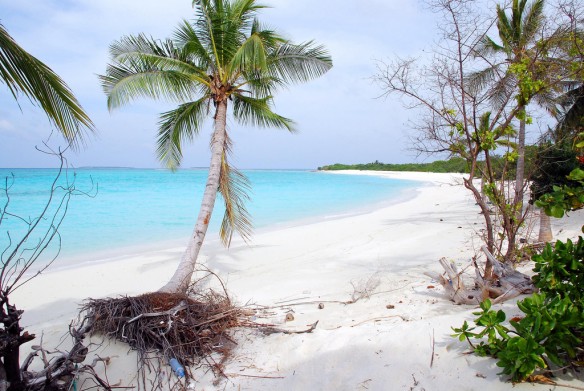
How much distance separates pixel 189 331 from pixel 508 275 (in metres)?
3.22

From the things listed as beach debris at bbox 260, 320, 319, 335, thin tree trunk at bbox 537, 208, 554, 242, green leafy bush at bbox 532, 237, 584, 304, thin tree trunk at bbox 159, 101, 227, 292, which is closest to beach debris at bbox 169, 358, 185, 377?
beach debris at bbox 260, 320, 319, 335

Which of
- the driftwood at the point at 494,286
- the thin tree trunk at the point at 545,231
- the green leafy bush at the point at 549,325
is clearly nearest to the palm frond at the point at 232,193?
the driftwood at the point at 494,286

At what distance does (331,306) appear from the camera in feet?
15.6

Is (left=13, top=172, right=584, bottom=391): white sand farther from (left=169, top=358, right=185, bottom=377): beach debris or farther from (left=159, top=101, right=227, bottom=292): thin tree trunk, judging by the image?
(left=159, top=101, right=227, bottom=292): thin tree trunk

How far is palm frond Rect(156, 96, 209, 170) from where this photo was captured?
6.62m

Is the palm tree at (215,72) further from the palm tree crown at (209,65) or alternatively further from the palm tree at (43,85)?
the palm tree at (43,85)

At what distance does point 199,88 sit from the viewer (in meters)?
6.71

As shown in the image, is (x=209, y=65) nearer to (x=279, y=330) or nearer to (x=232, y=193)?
(x=232, y=193)

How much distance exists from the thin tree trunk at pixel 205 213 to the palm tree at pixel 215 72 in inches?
0.6

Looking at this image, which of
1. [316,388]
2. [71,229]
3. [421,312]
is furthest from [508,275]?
[71,229]

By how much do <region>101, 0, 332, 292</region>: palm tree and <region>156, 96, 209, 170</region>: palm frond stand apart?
0.02 meters

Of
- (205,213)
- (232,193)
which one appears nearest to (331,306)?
(205,213)

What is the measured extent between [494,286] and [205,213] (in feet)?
12.3

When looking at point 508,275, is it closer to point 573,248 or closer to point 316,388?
point 573,248
